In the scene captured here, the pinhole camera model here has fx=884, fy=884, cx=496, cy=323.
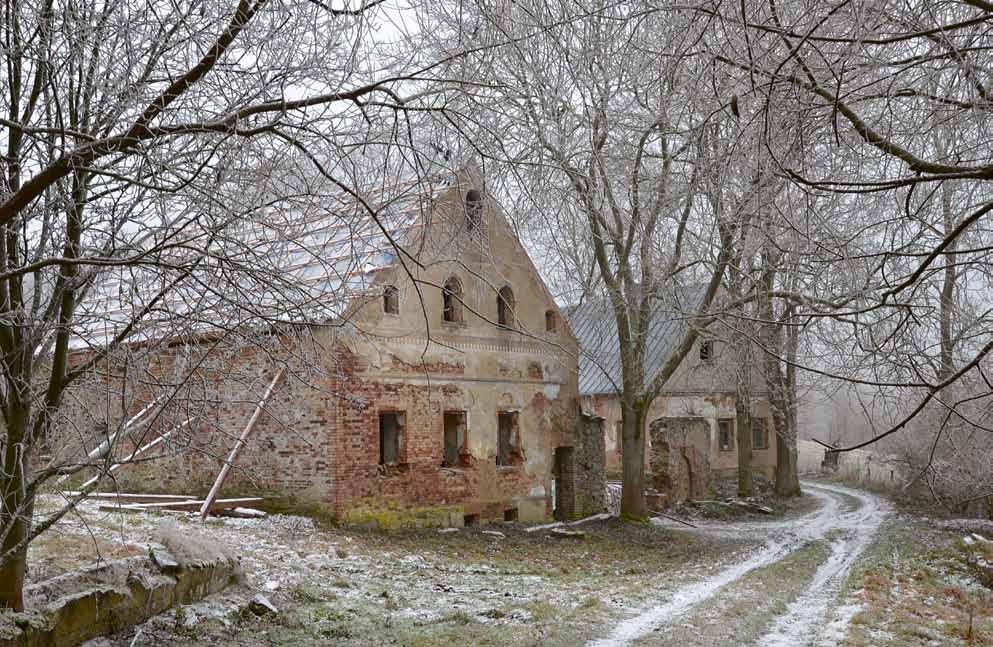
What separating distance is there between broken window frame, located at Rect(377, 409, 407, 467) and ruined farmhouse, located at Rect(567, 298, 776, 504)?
8.73 metres

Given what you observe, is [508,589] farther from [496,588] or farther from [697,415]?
[697,415]

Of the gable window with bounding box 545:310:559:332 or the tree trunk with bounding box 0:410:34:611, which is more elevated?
the gable window with bounding box 545:310:559:332

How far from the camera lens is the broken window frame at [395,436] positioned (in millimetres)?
15870

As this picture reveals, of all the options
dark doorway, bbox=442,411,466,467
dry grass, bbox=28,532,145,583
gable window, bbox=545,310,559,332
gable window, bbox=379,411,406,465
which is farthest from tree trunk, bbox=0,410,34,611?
gable window, bbox=545,310,559,332

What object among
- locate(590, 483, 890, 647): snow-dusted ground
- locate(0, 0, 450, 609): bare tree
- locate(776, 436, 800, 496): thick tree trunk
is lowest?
locate(590, 483, 890, 647): snow-dusted ground

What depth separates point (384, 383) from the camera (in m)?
15.5

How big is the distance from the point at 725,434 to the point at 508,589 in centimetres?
2381

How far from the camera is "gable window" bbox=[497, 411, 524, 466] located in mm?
18516

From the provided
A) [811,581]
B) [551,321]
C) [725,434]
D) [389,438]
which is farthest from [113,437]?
[725,434]

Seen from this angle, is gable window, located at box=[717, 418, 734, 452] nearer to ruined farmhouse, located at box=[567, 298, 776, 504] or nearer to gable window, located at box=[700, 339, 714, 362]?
ruined farmhouse, located at box=[567, 298, 776, 504]

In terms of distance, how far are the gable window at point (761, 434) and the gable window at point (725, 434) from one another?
4.21 ft

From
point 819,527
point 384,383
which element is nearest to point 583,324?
point 819,527

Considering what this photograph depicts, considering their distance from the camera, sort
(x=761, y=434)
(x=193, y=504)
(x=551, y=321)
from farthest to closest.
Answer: (x=761, y=434) → (x=551, y=321) → (x=193, y=504)

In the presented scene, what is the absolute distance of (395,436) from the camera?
16672mm
